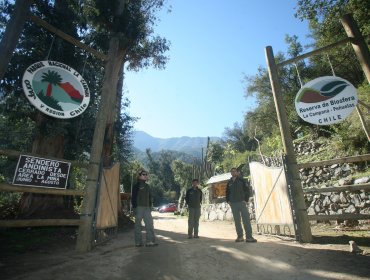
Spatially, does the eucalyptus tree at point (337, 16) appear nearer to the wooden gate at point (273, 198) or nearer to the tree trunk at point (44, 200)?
the wooden gate at point (273, 198)

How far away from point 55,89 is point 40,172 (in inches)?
70.6

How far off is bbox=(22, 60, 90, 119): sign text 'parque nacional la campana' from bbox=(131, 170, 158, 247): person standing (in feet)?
7.72

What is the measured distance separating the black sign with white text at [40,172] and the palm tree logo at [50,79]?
1.42m

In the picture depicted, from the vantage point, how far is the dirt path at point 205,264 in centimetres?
452

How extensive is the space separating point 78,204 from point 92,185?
9.90 metres

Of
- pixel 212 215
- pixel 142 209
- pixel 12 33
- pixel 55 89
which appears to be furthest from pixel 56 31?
pixel 212 215

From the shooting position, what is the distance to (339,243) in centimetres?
639

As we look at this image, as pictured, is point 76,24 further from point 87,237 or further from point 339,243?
point 339,243

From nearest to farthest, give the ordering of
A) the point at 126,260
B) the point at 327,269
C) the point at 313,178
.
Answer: the point at 327,269 < the point at 126,260 < the point at 313,178

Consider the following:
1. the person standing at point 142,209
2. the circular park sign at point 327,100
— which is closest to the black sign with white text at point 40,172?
the person standing at point 142,209

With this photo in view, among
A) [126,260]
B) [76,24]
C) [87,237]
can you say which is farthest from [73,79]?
[76,24]

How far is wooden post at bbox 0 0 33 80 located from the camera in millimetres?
5609

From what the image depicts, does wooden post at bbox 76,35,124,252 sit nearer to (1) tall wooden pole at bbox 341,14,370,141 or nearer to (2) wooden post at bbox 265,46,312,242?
(2) wooden post at bbox 265,46,312,242

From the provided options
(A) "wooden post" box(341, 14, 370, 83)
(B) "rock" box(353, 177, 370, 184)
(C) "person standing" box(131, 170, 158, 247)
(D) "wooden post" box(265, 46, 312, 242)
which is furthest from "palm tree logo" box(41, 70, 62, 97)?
(B) "rock" box(353, 177, 370, 184)
